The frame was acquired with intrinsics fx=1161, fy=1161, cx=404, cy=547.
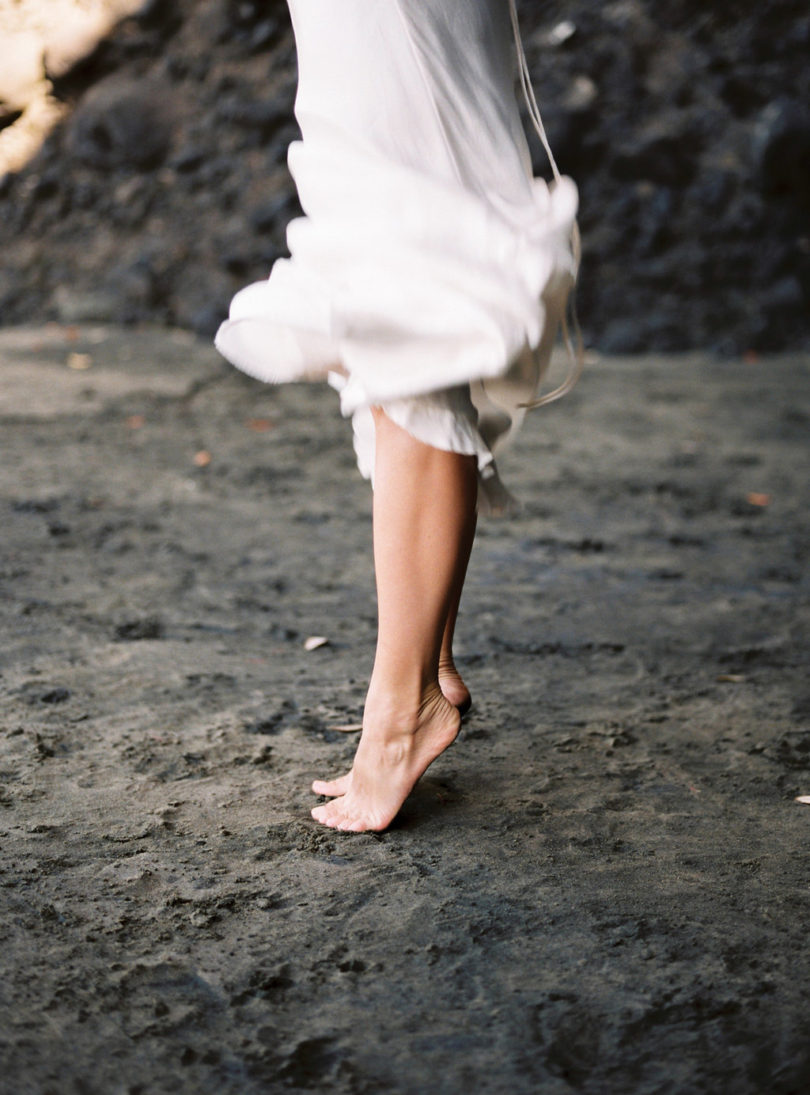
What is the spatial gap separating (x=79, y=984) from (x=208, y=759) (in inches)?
22.3

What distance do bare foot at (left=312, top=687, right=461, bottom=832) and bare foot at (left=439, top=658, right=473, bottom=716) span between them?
0.18 metres

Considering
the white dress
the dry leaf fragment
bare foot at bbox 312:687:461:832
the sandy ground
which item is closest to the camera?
the sandy ground

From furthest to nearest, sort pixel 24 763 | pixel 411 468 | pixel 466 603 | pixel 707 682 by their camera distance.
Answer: pixel 466 603, pixel 707 682, pixel 24 763, pixel 411 468

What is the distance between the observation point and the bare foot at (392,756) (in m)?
1.52

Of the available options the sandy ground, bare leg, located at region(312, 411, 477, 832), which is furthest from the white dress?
the sandy ground

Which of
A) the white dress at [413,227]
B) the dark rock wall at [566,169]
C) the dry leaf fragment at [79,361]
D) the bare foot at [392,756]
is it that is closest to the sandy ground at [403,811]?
the bare foot at [392,756]

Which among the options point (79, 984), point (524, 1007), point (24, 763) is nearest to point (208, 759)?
point (24, 763)

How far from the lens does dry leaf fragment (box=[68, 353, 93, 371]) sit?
5012mm

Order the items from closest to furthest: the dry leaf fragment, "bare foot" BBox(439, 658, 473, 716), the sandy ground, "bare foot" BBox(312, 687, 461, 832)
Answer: the sandy ground
"bare foot" BBox(312, 687, 461, 832)
"bare foot" BBox(439, 658, 473, 716)
the dry leaf fragment

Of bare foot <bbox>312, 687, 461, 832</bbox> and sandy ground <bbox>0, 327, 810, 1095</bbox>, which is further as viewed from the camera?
bare foot <bbox>312, 687, 461, 832</bbox>

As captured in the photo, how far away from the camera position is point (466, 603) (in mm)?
2496

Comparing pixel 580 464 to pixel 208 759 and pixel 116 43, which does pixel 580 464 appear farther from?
pixel 116 43

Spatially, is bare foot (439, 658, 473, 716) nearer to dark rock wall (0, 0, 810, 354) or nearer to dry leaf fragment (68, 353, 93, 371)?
dry leaf fragment (68, 353, 93, 371)

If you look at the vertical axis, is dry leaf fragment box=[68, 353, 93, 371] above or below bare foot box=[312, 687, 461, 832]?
below
